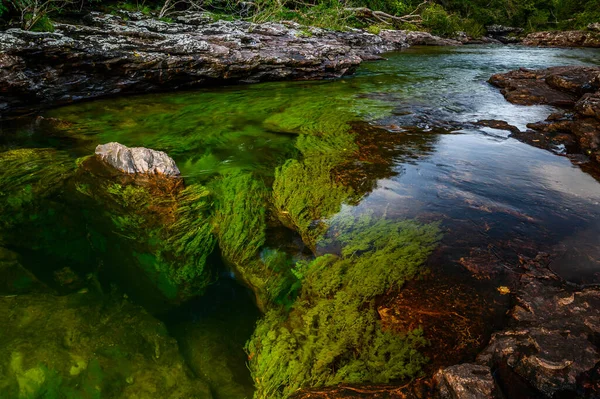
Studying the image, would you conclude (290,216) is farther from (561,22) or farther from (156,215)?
(561,22)

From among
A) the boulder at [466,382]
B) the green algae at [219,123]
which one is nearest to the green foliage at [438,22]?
the green algae at [219,123]

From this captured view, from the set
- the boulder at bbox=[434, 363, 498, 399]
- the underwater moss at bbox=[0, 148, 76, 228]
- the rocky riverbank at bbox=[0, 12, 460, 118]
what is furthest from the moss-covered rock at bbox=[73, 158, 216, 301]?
the rocky riverbank at bbox=[0, 12, 460, 118]

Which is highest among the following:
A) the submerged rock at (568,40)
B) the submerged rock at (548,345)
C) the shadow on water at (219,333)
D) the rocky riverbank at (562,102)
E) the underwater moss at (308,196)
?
the submerged rock at (568,40)

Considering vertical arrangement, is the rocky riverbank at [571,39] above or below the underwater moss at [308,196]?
above

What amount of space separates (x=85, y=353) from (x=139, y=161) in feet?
8.38

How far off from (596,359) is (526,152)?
4.01 m

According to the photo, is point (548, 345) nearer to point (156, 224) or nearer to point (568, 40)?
point (156, 224)

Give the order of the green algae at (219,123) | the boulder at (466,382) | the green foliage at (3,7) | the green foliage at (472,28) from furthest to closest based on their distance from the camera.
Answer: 1. the green foliage at (472,28)
2. the green foliage at (3,7)
3. the green algae at (219,123)
4. the boulder at (466,382)

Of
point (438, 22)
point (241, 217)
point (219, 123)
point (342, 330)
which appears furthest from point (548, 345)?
point (438, 22)

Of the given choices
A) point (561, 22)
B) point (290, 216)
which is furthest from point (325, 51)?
point (561, 22)

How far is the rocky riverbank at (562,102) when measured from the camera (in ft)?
16.8

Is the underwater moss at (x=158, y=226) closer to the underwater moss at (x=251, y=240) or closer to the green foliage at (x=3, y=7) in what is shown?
the underwater moss at (x=251, y=240)

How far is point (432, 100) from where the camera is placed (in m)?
7.79

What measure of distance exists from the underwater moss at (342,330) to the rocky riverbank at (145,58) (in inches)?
263
